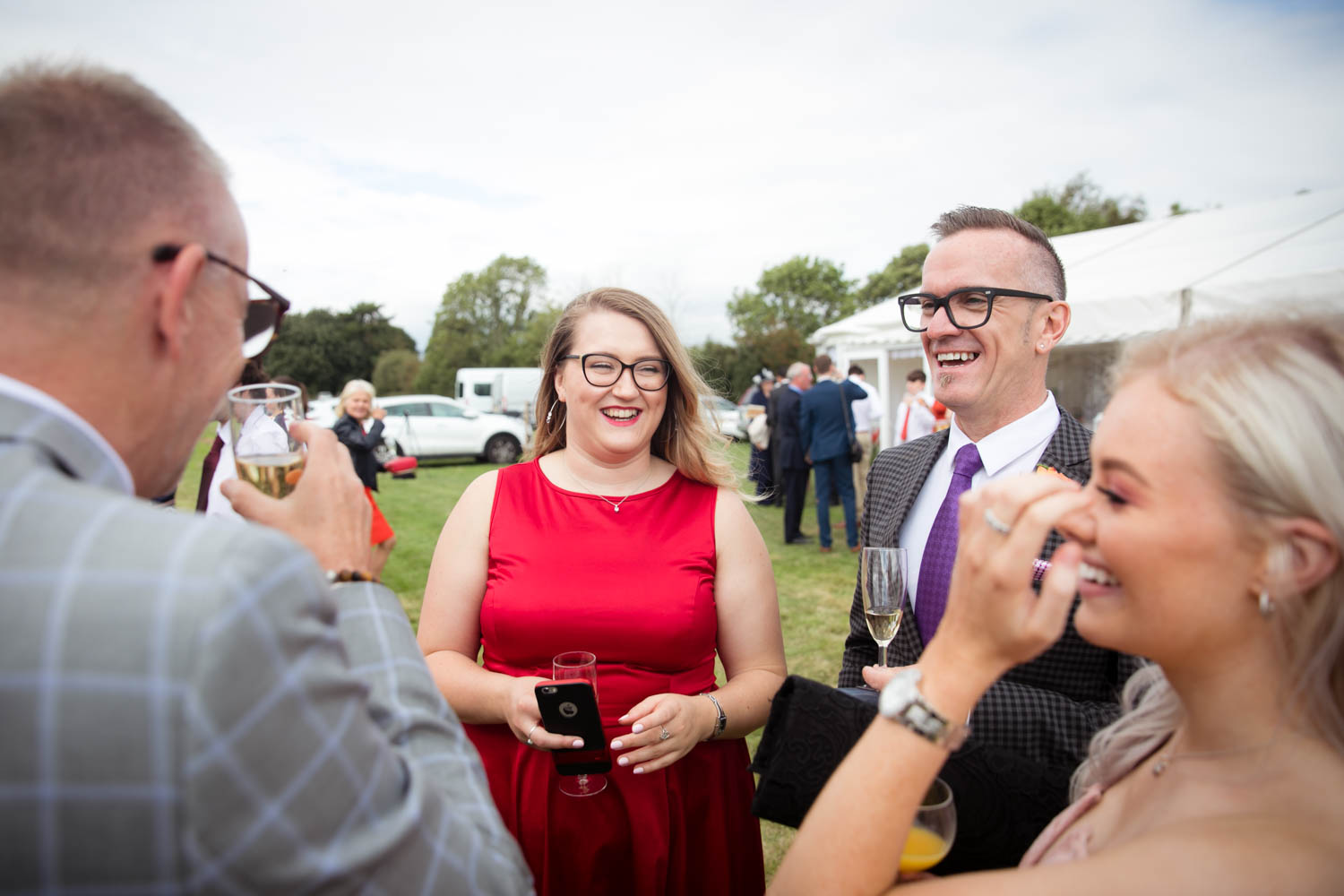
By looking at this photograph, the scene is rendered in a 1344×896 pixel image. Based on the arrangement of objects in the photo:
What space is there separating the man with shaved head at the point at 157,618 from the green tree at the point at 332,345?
63281mm

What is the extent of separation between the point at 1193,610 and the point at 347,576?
1.42m

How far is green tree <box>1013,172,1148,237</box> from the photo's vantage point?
3083cm

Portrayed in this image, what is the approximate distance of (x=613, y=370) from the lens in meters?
2.71

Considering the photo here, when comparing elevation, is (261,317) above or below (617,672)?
above

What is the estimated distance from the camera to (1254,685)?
128cm

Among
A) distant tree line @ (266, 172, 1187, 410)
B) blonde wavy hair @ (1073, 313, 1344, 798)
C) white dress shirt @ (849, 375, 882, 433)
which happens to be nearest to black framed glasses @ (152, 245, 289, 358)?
blonde wavy hair @ (1073, 313, 1344, 798)

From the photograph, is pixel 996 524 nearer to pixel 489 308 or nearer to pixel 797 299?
pixel 797 299

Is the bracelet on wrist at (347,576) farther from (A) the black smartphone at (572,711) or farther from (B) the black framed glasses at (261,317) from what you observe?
(A) the black smartphone at (572,711)

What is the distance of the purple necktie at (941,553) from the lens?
2.41 m

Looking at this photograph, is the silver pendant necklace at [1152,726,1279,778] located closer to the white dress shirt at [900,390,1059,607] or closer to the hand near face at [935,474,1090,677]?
the hand near face at [935,474,1090,677]

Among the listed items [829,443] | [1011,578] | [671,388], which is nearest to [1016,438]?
[671,388]

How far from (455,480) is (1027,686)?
15.9 m

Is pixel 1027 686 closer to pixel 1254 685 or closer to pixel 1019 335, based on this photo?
pixel 1254 685

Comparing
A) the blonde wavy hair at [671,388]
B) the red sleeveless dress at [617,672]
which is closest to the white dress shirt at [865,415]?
the blonde wavy hair at [671,388]
